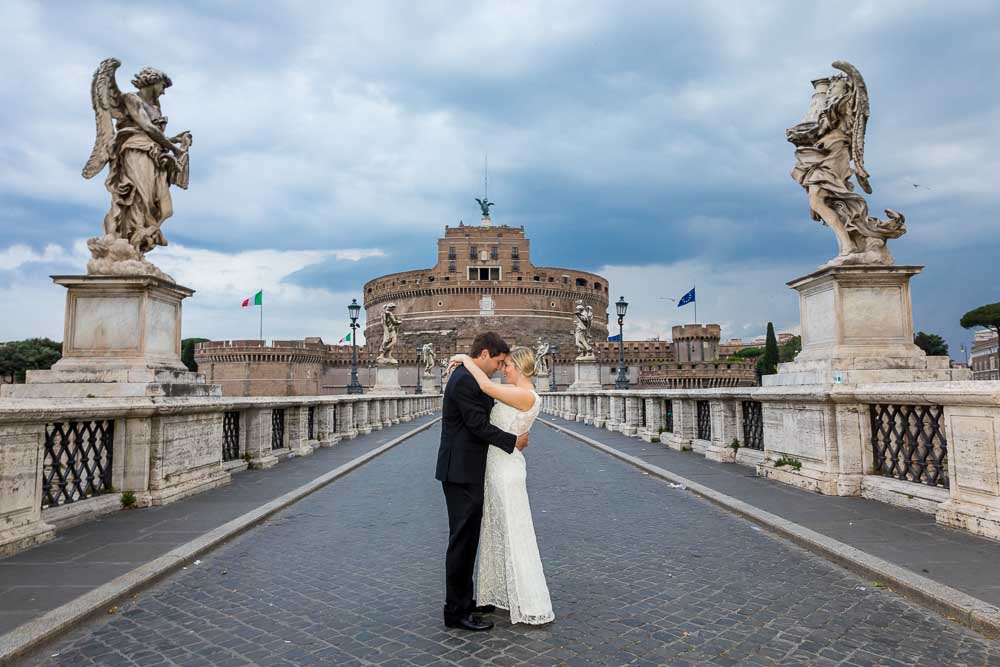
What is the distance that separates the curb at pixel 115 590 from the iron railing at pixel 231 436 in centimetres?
283

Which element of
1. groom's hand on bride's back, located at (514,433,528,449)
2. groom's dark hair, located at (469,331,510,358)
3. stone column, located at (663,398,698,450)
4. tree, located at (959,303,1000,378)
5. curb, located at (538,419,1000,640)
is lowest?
curb, located at (538,419,1000,640)

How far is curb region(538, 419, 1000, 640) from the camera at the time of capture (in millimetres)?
3082

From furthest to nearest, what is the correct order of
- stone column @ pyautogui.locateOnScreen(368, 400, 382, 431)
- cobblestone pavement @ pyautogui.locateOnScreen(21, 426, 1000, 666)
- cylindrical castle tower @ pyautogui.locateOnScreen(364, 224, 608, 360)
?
cylindrical castle tower @ pyautogui.locateOnScreen(364, 224, 608, 360), stone column @ pyautogui.locateOnScreen(368, 400, 382, 431), cobblestone pavement @ pyautogui.locateOnScreen(21, 426, 1000, 666)

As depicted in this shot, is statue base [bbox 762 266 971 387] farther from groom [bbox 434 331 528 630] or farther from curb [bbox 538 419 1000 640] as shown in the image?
groom [bbox 434 331 528 630]

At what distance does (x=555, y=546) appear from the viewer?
4.84 meters

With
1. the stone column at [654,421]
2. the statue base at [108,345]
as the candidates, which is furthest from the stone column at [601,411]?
the statue base at [108,345]

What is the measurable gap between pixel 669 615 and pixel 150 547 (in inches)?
143

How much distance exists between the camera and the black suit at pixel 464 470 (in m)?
3.25

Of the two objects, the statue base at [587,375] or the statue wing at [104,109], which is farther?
the statue base at [587,375]

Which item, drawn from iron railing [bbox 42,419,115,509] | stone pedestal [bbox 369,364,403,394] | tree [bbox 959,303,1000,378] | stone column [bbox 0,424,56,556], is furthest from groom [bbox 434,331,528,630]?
tree [bbox 959,303,1000,378]

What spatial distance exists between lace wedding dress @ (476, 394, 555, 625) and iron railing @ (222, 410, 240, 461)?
632cm

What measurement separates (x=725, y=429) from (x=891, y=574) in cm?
568

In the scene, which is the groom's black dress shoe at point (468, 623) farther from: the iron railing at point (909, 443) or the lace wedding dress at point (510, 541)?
the iron railing at point (909, 443)

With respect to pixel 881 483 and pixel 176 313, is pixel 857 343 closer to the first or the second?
pixel 881 483
